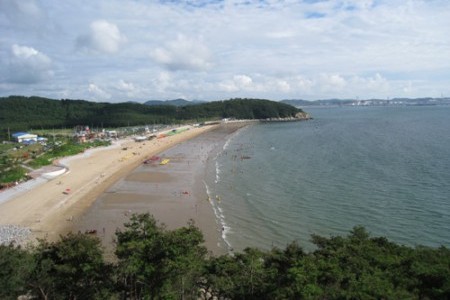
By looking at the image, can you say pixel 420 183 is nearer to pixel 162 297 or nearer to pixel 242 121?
pixel 162 297

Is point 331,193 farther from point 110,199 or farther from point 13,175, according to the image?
point 13,175

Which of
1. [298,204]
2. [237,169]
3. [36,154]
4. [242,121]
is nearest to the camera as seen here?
[298,204]

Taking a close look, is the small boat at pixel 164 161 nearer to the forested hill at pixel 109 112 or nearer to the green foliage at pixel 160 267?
the green foliage at pixel 160 267

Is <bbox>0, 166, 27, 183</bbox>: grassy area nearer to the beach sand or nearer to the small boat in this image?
the beach sand

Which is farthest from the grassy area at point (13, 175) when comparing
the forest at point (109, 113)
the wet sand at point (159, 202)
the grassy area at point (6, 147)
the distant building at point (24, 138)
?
the forest at point (109, 113)

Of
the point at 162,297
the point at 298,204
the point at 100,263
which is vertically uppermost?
the point at 100,263

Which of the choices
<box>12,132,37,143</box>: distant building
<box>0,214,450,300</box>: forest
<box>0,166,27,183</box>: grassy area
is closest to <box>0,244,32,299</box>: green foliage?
<box>0,214,450,300</box>: forest

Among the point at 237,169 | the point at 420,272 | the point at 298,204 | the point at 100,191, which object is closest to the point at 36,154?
the point at 100,191
